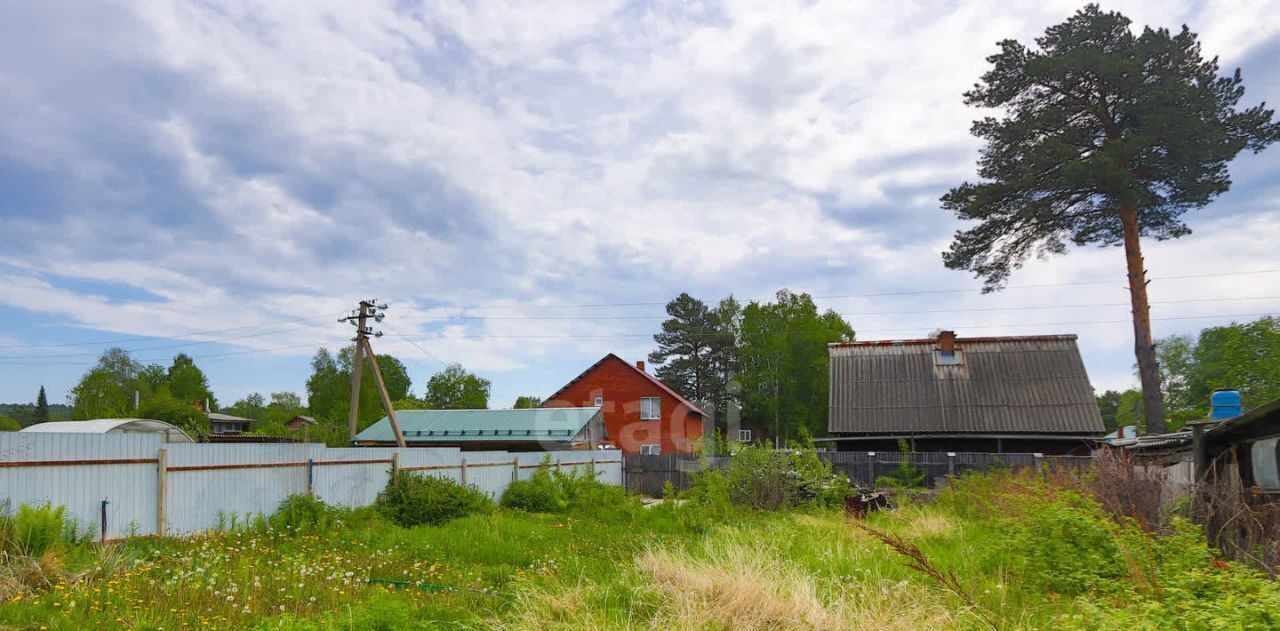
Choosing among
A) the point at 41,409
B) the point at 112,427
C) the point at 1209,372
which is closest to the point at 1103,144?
the point at 112,427

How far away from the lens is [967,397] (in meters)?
24.7

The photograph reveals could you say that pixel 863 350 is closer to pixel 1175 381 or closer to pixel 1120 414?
pixel 1175 381

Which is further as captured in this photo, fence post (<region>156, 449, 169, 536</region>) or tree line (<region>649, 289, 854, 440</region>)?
tree line (<region>649, 289, 854, 440</region>)

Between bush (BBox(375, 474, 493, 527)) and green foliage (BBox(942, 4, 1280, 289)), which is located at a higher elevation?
green foliage (BBox(942, 4, 1280, 289))

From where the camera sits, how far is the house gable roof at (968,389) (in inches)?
933

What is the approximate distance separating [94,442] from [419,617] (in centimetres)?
629

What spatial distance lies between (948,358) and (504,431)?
56.0 ft

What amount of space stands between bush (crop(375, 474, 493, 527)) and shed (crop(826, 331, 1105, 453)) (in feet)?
45.3

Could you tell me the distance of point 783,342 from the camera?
164 ft

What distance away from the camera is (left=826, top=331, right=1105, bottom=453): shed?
2359 cm

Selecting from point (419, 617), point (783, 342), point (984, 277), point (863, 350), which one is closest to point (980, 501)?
point (419, 617)

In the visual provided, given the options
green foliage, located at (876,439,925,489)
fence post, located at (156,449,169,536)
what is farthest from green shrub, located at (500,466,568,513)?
fence post, located at (156,449,169,536)

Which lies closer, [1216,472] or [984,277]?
[1216,472]

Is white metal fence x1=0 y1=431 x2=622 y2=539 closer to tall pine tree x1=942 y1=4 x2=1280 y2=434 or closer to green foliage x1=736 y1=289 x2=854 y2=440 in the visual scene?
tall pine tree x1=942 y1=4 x2=1280 y2=434
